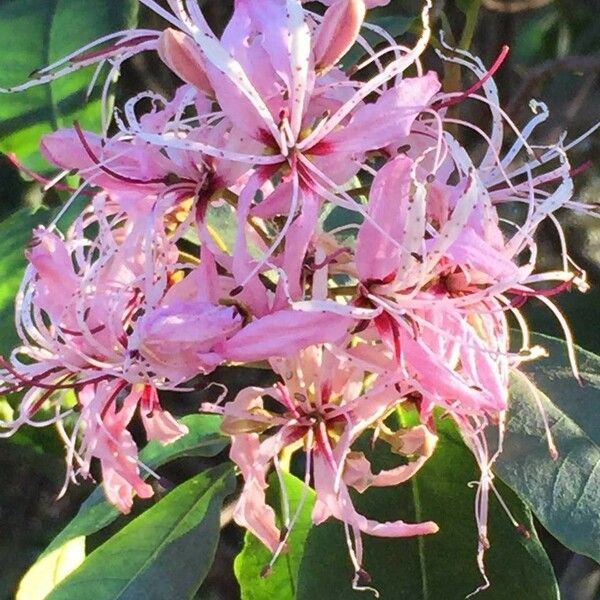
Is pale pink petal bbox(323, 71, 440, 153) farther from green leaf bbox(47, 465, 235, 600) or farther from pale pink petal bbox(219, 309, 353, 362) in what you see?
green leaf bbox(47, 465, 235, 600)

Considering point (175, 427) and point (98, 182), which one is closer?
point (98, 182)

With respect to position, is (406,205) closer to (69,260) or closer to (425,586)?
(69,260)

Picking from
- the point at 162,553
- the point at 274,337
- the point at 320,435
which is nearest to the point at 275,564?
the point at 162,553

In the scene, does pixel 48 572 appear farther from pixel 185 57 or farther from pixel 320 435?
pixel 185 57

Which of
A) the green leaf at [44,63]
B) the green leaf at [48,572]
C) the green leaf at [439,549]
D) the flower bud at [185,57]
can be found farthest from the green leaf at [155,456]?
the flower bud at [185,57]

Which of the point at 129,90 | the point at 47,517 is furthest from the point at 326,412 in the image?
the point at 47,517

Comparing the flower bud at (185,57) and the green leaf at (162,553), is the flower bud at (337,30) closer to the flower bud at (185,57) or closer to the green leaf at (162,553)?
the flower bud at (185,57)

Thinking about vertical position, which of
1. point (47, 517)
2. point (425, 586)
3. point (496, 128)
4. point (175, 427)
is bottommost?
point (47, 517)
